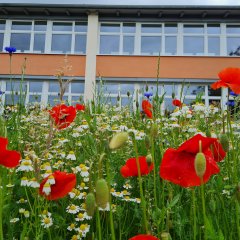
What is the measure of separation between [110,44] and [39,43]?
7.41ft

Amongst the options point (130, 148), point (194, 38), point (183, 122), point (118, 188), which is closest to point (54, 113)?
point (118, 188)

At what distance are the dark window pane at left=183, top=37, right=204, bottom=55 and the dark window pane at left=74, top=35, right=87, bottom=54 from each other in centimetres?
315

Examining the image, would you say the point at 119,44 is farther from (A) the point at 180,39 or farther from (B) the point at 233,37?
(B) the point at 233,37

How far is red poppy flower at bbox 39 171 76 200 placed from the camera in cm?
77

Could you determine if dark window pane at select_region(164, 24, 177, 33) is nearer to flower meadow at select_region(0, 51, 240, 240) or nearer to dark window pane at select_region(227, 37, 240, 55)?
dark window pane at select_region(227, 37, 240, 55)

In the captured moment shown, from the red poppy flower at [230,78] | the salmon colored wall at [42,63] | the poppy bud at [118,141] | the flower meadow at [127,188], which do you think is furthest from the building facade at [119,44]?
the poppy bud at [118,141]

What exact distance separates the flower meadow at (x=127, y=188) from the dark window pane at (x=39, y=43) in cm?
1202

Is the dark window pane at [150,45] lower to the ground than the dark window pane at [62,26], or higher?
lower

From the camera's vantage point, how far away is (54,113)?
119cm

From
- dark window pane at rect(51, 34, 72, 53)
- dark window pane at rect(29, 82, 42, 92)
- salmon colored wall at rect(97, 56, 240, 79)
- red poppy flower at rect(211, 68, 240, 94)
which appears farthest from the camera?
dark window pane at rect(51, 34, 72, 53)

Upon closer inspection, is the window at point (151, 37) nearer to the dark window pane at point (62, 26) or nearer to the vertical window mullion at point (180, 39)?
the vertical window mullion at point (180, 39)

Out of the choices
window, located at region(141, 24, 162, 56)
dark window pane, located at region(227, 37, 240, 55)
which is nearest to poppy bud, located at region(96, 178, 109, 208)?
window, located at region(141, 24, 162, 56)

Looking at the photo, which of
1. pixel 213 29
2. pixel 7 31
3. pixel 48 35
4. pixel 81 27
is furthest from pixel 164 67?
pixel 7 31

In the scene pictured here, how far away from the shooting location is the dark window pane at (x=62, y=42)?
13.3m
